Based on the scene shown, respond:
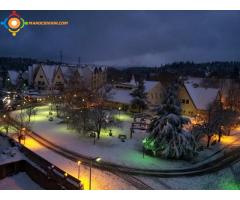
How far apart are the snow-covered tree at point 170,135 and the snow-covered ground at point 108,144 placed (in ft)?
3.22

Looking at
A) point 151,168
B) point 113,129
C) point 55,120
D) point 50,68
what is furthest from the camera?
point 50,68

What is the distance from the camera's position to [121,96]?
2034 inches

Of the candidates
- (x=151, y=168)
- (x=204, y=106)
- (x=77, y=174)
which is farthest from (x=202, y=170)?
(x=204, y=106)

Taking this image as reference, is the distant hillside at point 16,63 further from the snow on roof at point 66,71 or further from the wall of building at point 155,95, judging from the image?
the wall of building at point 155,95

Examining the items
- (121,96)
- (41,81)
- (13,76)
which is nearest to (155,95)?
(121,96)

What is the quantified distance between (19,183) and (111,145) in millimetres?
11164

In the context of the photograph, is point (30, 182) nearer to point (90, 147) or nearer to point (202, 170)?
point (90, 147)

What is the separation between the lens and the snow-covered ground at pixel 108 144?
2631 centimetres

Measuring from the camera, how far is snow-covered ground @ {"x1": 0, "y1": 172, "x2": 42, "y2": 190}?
21767mm

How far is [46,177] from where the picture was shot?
21953 mm

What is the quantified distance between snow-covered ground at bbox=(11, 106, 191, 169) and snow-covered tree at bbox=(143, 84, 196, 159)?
98 cm

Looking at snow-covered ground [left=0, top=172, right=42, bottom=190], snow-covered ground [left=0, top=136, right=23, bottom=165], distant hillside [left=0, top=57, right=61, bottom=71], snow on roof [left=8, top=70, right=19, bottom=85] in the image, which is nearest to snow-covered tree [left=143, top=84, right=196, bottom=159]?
snow-covered ground [left=0, top=172, right=42, bottom=190]

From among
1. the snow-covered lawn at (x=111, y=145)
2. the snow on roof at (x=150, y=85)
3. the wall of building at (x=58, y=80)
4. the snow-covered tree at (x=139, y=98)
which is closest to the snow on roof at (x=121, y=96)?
the snow-covered tree at (x=139, y=98)

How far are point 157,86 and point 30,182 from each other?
33.4m
